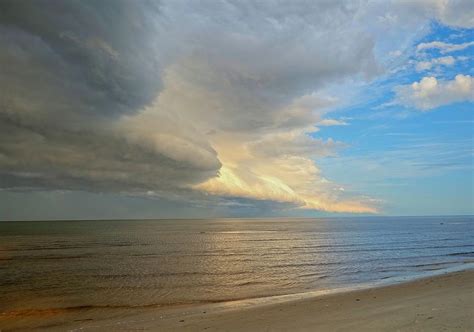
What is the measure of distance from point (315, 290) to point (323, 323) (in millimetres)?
13944

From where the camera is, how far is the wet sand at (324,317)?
43.2 feet

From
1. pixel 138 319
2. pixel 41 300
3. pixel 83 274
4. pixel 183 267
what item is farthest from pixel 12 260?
pixel 138 319

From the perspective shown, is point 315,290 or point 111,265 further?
point 111,265

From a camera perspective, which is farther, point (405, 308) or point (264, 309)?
point (264, 309)

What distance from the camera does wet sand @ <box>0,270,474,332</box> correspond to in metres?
13.2

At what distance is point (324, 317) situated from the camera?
15453mm

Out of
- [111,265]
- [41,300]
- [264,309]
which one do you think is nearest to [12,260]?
[111,265]

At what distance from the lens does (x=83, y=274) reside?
38375 millimetres

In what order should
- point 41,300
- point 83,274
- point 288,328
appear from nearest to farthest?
point 288,328
point 41,300
point 83,274

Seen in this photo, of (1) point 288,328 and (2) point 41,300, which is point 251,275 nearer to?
(2) point 41,300

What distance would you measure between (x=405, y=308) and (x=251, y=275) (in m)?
22.3

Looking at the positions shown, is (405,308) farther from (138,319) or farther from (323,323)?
(138,319)

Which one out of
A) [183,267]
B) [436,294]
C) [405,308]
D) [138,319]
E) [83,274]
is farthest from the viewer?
[183,267]

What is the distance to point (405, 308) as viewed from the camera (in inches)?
628
